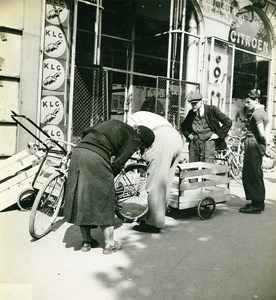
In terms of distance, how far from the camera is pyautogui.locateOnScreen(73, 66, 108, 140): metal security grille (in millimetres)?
7996

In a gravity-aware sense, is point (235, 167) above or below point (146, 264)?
above

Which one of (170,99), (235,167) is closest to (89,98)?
(170,99)

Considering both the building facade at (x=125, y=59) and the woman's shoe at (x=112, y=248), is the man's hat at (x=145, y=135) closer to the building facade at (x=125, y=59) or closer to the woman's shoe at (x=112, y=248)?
the woman's shoe at (x=112, y=248)

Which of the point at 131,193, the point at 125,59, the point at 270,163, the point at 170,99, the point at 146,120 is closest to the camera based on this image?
the point at 146,120

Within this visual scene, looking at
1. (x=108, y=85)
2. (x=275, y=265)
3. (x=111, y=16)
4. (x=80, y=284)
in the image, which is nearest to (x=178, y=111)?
(x=108, y=85)

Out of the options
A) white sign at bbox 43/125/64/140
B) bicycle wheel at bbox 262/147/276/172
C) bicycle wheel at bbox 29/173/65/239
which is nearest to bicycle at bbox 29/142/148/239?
bicycle wheel at bbox 29/173/65/239

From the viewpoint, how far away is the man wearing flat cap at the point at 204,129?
6781 mm

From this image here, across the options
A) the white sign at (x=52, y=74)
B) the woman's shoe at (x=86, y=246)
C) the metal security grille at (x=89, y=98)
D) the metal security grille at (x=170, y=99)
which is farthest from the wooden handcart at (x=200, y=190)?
the metal security grille at (x=170, y=99)

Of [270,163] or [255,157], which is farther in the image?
[270,163]

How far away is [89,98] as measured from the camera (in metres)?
8.14

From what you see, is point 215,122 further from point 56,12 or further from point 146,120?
point 56,12

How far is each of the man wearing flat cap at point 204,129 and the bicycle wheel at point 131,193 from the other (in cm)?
179

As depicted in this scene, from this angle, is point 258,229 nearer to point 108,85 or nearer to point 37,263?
point 37,263

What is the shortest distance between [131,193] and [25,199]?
1691 millimetres
